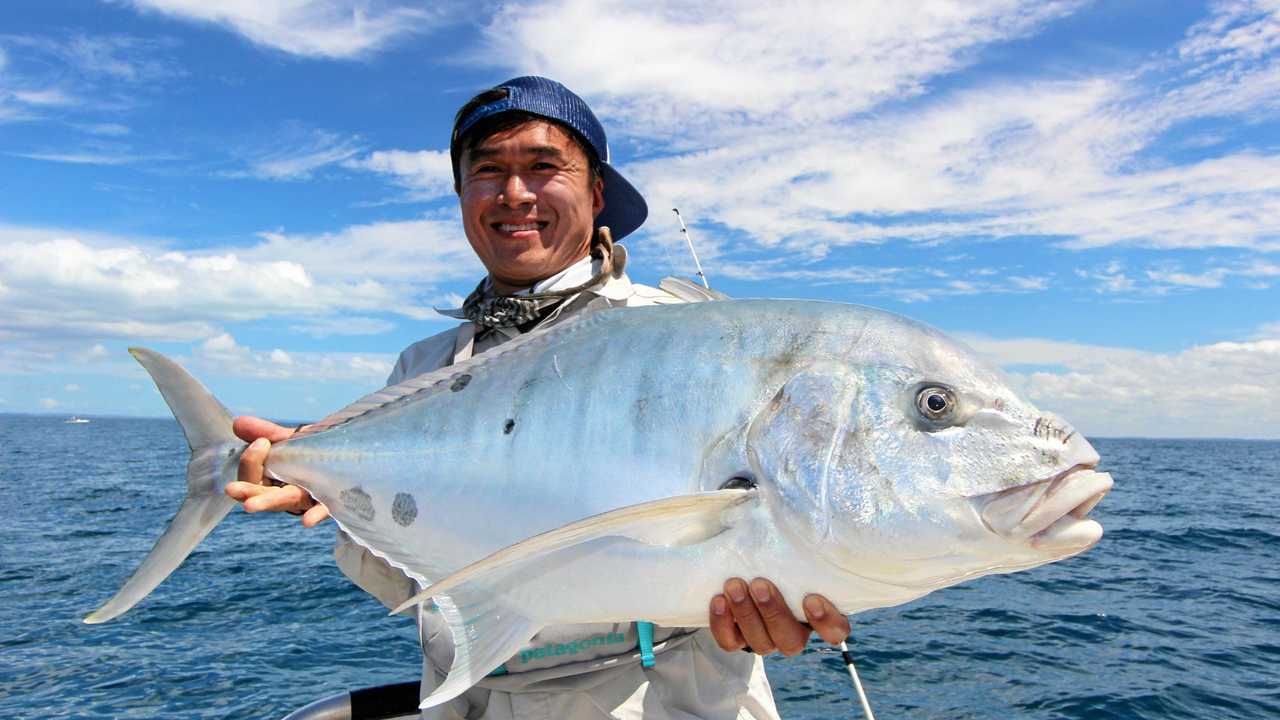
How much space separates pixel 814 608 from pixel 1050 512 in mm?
562

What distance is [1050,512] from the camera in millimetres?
1629

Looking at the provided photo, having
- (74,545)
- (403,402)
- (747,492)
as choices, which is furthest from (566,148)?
(74,545)

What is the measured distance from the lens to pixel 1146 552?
62.4ft

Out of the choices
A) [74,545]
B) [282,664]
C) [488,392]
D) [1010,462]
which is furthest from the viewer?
[74,545]

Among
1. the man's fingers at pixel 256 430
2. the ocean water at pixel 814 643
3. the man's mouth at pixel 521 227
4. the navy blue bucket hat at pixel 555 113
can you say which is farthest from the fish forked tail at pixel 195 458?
the ocean water at pixel 814 643

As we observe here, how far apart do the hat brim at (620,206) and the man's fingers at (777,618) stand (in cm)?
192

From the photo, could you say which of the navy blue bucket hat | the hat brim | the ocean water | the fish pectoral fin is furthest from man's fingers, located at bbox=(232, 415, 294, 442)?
the ocean water

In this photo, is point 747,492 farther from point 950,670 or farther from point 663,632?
point 950,670

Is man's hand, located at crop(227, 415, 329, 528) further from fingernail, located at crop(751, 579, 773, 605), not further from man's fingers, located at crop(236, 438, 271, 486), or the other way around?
fingernail, located at crop(751, 579, 773, 605)

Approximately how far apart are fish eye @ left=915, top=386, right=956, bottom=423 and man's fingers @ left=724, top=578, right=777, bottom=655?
0.57 metres

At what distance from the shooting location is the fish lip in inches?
63.8

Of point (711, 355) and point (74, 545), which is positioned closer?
point (711, 355)

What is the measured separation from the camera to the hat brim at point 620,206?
3.29 m

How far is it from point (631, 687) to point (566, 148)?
187 cm
